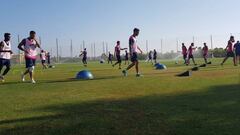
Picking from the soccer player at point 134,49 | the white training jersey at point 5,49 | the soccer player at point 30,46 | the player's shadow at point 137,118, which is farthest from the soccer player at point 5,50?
the player's shadow at point 137,118

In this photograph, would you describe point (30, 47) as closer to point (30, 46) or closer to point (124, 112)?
point (30, 46)

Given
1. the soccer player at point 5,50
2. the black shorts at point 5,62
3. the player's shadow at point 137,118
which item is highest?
the soccer player at point 5,50

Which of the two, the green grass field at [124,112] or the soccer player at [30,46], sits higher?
the soccer player at [30,46]

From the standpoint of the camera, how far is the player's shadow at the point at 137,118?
6.98 m

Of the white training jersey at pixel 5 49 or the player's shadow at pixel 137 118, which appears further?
the white training jersey at pixel 5 49

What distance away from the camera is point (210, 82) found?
14812 millimetres

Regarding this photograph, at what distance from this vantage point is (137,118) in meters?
7.96

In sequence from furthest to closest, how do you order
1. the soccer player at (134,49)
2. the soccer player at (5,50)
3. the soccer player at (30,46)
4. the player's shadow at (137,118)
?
1. the soccer player at (134,49)
2. the soccer player at (5,50)
3. the soccer player at (30,46)
4. the player's shadow at (137,118)

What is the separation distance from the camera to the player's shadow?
698 centimetres

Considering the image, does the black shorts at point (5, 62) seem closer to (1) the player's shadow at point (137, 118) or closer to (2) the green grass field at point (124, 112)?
(2) the green grass field at point (124, 112)

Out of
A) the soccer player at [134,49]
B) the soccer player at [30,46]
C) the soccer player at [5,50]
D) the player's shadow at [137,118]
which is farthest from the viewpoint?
the soccer player at [134,49]

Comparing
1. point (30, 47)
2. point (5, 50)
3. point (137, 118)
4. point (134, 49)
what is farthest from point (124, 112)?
point (5, 50)

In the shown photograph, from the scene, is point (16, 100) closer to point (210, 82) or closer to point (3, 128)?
point (3, 128)

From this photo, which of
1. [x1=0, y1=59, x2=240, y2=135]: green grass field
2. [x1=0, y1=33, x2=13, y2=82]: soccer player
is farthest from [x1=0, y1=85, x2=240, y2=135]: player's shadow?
[x1=0, y1=33, x2=13, y2=82]: soccer player
